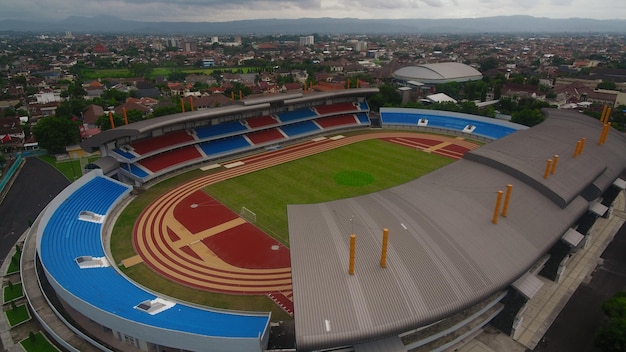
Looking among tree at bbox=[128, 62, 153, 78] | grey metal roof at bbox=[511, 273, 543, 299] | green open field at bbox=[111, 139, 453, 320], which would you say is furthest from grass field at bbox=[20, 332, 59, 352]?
tree at bbox=[128, 62, 153, 78]

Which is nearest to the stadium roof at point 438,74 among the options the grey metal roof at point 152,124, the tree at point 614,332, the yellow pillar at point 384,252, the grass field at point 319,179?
the grass field at point 319,179

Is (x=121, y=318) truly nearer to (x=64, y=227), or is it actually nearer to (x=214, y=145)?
(x=64, y=227)

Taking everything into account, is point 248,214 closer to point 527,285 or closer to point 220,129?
point 220,129

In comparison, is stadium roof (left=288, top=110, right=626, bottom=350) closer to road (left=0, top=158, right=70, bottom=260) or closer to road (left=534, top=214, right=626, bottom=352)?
road (left=534, top=214, right=626, bottom=352)

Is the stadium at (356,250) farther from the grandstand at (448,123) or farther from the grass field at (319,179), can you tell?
the grandstand at (448,123)

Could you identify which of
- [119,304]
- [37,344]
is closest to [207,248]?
[119,304]

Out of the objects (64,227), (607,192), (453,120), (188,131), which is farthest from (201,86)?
(607,192)

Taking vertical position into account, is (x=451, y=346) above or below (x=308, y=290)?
below
